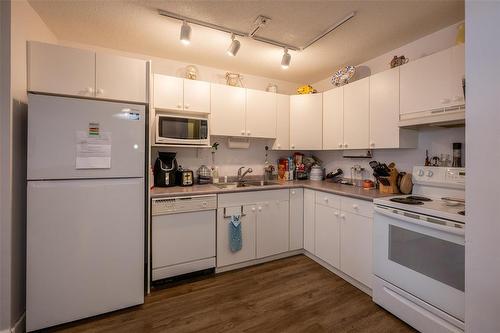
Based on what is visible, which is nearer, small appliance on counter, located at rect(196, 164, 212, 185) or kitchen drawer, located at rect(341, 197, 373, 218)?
kitchen drawer, located at rect(341, 197, 373, 218)

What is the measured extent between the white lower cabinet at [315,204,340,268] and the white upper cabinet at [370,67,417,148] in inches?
34.4

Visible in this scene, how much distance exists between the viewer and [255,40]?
2303 millimetres

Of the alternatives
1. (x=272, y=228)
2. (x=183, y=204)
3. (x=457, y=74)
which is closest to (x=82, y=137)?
(x=183, y=204)

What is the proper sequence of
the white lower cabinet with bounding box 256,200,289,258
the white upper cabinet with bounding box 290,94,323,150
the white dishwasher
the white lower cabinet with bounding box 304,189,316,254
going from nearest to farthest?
the white dishwasher
the white lower cabinet with bounding box 256,200,289,258
the white lower cabinet with bounding box 304,189,316,254
the white upper cabinet with bounding box 290,94,323,150

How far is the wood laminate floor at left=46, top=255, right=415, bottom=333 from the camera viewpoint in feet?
5.57

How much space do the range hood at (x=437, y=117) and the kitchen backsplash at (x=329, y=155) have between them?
19cm

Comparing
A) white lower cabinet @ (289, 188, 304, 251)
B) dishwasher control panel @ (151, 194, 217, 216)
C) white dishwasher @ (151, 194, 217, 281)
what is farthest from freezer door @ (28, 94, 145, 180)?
white lower cabinet @ (289, 188, 304, 251)

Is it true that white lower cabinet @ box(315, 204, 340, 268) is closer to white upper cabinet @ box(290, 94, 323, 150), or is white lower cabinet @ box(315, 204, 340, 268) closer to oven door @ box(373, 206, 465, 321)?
oven door @ box(373, 206, 465, 321)

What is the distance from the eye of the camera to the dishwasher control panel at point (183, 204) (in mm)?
2123

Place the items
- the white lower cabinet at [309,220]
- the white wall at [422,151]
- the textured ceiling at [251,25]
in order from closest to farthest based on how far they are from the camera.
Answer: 1. the textured ceiling at [251,25]
2. the white wall at [422,151]
3. the white lower cabinet at [309,220]

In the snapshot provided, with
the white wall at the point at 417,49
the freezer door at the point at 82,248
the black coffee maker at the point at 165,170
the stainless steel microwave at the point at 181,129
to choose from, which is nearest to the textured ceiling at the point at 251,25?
the white wall at the point at 417,49

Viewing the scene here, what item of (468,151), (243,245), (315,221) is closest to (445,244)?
(468,151)

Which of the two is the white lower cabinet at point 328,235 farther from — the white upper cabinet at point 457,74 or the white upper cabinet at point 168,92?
the white upper cabinet at point 168,92

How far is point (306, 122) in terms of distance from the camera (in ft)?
10.4
